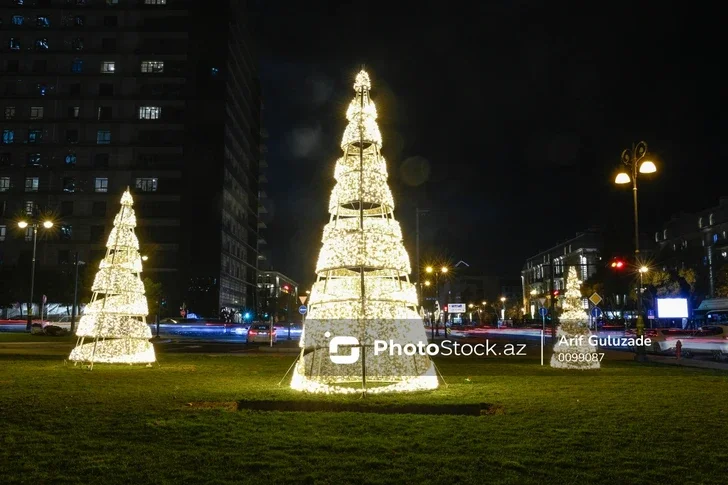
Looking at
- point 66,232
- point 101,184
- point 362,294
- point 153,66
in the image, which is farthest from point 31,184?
point 362,294

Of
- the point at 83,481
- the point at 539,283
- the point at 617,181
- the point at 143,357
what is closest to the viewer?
the point at 83,481

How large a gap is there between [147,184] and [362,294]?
76.8 m

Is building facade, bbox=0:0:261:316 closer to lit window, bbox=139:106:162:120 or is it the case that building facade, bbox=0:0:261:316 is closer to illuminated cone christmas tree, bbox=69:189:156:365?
lit window, bbox=139:106:162:120

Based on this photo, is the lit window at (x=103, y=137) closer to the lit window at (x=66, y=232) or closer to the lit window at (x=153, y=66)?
the lit window at (x=153, y=66)

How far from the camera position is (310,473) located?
23.8 ft

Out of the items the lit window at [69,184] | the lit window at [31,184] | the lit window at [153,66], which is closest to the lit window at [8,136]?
the lit window at [31,184]

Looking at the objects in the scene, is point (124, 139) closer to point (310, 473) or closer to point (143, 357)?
point (143, 357)

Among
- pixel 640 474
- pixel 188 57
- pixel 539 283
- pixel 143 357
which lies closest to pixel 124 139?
pixel 188 57

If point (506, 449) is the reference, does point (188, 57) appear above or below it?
above

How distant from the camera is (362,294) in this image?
1455 centimetres

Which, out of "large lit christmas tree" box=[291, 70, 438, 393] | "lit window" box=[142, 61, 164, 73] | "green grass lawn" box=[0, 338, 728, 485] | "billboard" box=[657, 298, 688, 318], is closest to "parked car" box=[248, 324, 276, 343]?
"billboard" box=[657, 298, 688, 318]

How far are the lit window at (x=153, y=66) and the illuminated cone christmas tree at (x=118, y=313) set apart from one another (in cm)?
7003

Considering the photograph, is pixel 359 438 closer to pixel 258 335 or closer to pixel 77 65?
pixel 258 335

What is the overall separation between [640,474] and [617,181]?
61.1 feet
